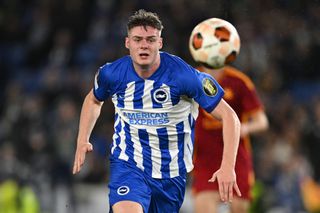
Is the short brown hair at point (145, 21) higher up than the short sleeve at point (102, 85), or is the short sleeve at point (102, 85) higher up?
the short brown hair at point (145, 21)

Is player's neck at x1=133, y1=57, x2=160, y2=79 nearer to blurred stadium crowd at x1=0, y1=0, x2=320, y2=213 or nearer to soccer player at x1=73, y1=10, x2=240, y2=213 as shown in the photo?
soccer player at x1=73, y1=10, x2=240, y2=213

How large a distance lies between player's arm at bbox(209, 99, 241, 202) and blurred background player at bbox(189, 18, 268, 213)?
1.68 m

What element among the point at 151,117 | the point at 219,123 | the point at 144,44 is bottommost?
the point at 219,123

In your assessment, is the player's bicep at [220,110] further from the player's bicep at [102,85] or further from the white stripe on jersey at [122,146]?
the player's bicep at [102,85]

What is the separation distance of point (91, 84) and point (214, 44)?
22.4 ft

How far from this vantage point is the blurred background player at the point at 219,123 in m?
7.69

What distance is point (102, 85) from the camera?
249 inches

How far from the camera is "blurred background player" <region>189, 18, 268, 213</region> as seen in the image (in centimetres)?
769

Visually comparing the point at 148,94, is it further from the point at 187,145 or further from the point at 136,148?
the point at 187,145

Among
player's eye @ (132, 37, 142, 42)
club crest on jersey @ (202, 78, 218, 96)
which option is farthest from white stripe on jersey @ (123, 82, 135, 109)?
club crest on jersey @ (202, 78, 218, 96)

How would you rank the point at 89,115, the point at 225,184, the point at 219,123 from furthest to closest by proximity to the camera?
the point at 219,123, the point at 89,115, the point at 225,184

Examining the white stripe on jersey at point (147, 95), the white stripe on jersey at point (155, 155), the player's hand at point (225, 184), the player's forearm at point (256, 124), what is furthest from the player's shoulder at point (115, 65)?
the player's forearm at point (256, 124)

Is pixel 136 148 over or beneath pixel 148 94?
beneath

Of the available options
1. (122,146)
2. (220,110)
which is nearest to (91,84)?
(122,146)
